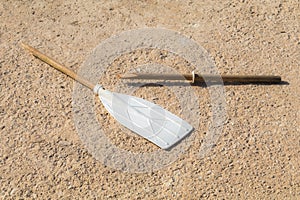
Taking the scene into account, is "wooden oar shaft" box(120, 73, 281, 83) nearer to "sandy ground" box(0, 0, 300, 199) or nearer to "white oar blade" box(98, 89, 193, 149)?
"sandy ground" box(0, 0, 300, 199)

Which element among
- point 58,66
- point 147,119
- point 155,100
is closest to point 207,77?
point 155,100

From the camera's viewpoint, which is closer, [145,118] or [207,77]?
[145,118]

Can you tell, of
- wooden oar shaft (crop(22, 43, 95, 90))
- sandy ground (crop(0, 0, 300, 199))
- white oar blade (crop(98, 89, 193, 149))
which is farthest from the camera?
wooden oar shaft (crop(22, 43, 95, 90))

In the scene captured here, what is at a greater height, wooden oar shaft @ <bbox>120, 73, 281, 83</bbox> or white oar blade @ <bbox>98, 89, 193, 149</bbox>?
wooden oar shaft @ <bbox>120, 73, 281, 83</bbox>

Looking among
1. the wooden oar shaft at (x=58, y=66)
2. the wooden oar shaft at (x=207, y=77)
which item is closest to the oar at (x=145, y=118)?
the wooden oar shaft at (x=58, y=66)

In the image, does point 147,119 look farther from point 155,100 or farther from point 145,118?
point 155,100

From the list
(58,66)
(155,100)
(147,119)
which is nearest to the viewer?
(147,119)

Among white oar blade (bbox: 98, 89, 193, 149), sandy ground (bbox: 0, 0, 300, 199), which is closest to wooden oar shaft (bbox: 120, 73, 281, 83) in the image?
sandy ground (bbox: 0, 0, 300, 199)

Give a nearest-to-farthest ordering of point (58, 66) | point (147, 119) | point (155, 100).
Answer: point (147, 119), point (155, 100), point (58, 66)
